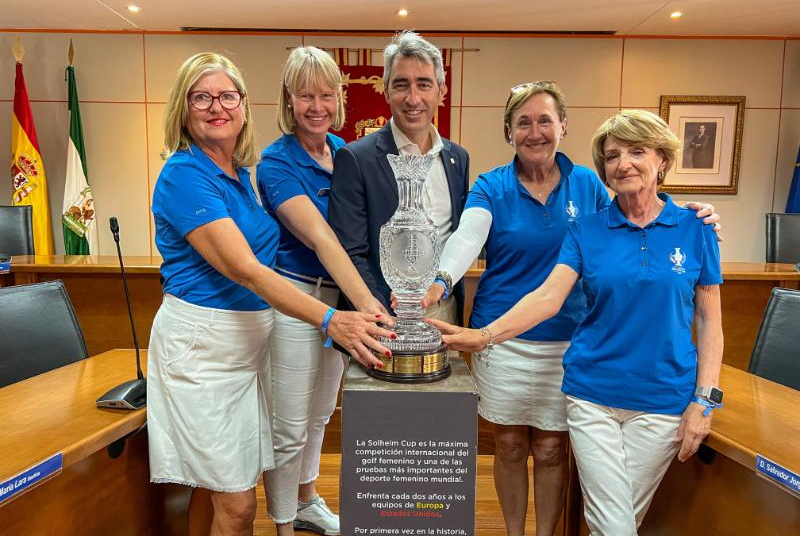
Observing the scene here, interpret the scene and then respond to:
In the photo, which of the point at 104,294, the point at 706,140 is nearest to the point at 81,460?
the point at 104,294

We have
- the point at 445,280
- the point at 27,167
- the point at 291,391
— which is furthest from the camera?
the point at 27,167

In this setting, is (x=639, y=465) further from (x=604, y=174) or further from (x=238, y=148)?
(x=238, y=148)

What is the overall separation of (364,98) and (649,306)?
14.5ft

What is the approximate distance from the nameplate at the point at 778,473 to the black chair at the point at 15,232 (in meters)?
4.20

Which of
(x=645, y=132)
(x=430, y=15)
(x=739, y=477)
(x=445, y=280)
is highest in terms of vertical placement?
(x=430, y=15)

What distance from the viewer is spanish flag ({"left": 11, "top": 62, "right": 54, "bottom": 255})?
203 inches

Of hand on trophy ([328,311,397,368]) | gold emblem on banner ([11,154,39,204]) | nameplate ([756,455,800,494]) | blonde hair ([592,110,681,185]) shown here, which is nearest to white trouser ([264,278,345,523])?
hand on trophy ([328,311,397,368])

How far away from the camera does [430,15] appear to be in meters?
4.63

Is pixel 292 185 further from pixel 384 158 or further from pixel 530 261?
pixel 530 261

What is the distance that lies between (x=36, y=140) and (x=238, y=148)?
4.83 metres

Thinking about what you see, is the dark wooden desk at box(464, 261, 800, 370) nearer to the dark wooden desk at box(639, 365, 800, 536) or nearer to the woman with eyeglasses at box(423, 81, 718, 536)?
the woman with eyeglasses at box(423, 81, 718, 536)

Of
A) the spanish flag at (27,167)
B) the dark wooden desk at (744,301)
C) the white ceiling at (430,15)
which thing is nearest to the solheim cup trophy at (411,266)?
the dark wooden desk at (744,301)

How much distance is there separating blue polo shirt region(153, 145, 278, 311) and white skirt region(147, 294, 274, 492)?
0.04 m

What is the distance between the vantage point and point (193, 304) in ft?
4.55
